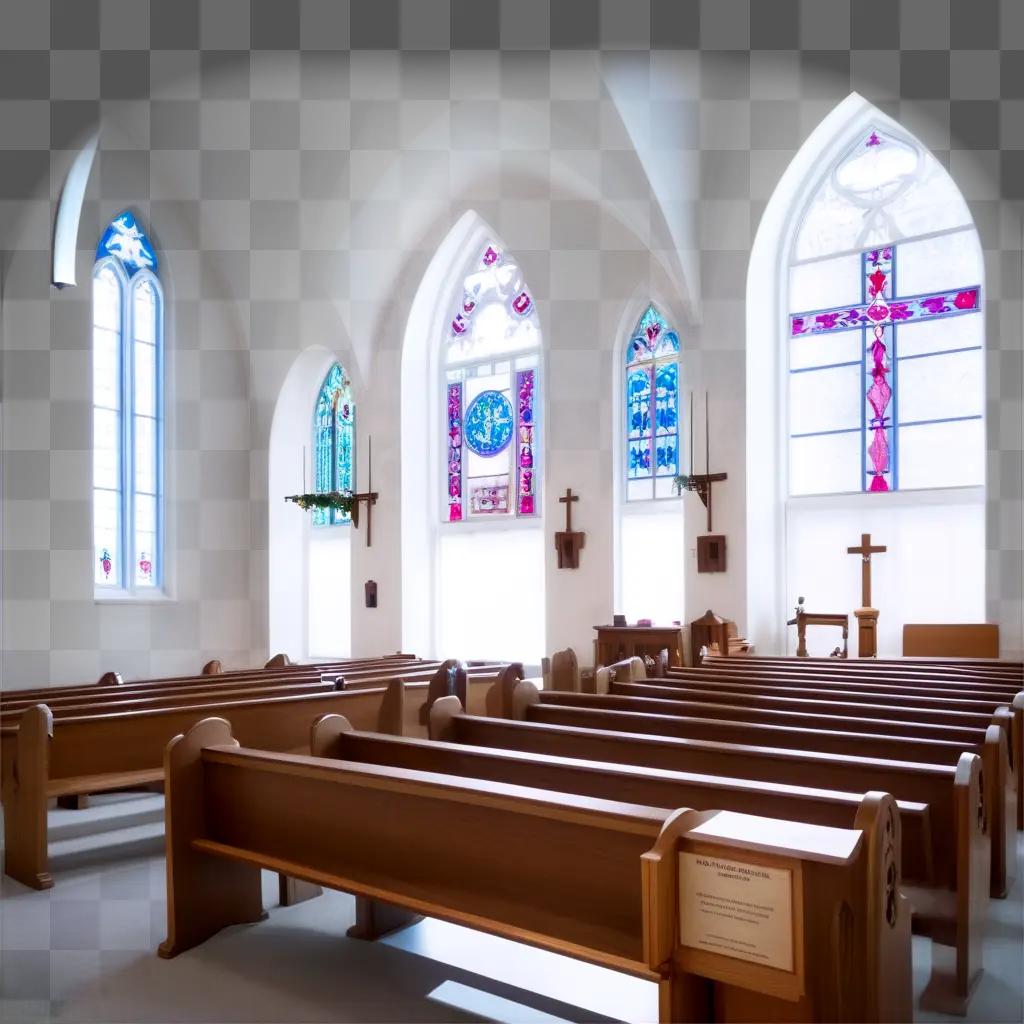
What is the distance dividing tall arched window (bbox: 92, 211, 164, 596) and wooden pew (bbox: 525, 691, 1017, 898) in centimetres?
804

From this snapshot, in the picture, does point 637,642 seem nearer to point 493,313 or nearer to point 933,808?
point 493,313

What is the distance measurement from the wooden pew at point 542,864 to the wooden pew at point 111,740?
0.99 meters

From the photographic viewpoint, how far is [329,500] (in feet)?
36.3

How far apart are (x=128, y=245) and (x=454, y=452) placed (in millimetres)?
4397

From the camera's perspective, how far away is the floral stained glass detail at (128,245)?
10602 mm

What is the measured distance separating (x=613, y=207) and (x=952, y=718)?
23.1ft

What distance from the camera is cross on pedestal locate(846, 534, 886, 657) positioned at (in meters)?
7.83

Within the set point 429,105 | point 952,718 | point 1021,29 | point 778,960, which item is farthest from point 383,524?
point 778,960

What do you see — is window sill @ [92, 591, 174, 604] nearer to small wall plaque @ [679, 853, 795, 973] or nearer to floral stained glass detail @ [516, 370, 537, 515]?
floral stained glass detail @ [516, 370, 537, 515]

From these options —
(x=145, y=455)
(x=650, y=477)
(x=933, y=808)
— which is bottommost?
(x=933, y=808)

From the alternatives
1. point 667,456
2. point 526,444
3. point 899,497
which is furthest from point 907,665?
point 526,444

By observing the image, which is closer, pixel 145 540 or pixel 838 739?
pixel 838 739

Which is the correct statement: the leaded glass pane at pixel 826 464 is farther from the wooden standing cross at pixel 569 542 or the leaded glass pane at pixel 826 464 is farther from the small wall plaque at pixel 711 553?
the wooden standing cross at pixel 569 542

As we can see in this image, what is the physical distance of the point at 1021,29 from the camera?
6.71 m
